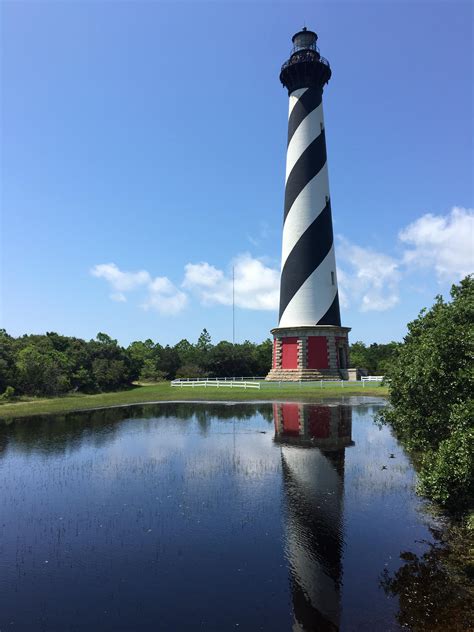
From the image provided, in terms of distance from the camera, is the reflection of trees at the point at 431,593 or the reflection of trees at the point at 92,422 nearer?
the reflection of trees at the point at 431,593

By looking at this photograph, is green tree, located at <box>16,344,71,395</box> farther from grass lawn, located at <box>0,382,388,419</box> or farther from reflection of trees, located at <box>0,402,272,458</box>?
reflection of trees, located at <box>0,402,272,458</box>

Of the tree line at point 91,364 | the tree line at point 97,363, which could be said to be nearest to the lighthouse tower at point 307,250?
the tree line at point 97,363

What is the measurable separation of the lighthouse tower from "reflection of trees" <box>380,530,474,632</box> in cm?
2938

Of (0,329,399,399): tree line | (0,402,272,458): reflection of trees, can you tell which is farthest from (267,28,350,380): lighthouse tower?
(0,402,272,458): reflection of trees

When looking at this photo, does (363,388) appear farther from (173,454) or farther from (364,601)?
(364,601)

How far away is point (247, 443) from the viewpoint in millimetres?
17125

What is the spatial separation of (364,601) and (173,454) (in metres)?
10.4

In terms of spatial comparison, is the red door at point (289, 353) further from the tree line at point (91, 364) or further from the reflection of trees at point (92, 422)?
the tree line at point (91, 364)

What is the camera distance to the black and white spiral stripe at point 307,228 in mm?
38125

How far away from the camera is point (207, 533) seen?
29.5 feet

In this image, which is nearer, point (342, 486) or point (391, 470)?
point (342, 486)

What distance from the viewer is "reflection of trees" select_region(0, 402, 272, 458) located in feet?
60.0

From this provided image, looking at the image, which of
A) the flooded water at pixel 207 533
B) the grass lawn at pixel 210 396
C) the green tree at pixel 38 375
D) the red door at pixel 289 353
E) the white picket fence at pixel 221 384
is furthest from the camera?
the red door at pixel 289 353

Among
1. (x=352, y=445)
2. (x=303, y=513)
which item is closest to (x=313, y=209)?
(x=352, y=445)
